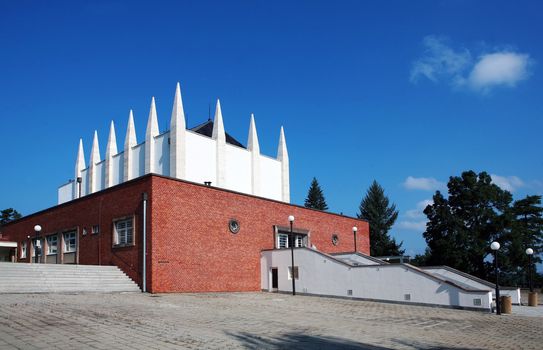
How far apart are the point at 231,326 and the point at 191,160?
94.5ft

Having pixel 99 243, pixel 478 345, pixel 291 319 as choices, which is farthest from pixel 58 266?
pixel 478 345

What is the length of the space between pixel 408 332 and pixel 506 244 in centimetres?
3317

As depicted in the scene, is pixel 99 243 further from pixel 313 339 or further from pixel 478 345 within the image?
pixel 478 345

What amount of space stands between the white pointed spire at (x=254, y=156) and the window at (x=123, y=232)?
2090 centimetres

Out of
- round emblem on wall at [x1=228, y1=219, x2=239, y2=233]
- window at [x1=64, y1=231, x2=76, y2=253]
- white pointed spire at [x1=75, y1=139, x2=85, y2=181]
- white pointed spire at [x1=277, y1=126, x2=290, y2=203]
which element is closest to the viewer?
round emblem on wall at [x1=228, y1=219, x2=239, y2=233]

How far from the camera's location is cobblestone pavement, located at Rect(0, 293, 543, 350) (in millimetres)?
9977

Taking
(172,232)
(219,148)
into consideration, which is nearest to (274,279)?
(172,232)

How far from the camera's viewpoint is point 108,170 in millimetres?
47406

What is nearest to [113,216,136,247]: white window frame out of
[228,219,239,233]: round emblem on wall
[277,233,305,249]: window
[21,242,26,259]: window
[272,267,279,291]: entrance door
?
[228,219,239,233]: round emblem on wall

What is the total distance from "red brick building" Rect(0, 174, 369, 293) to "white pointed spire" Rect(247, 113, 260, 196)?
13364 millimetres

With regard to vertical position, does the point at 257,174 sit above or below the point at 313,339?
above

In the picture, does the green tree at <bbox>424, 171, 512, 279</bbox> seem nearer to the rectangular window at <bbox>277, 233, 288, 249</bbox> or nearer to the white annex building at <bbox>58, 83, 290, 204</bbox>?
the white annex building at <bbox>58, 83, 290, 204</bbox>

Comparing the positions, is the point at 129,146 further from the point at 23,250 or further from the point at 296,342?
the point at 296,342

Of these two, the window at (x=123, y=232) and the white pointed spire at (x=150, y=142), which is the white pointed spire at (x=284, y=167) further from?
the window at (x=123, y=232)
